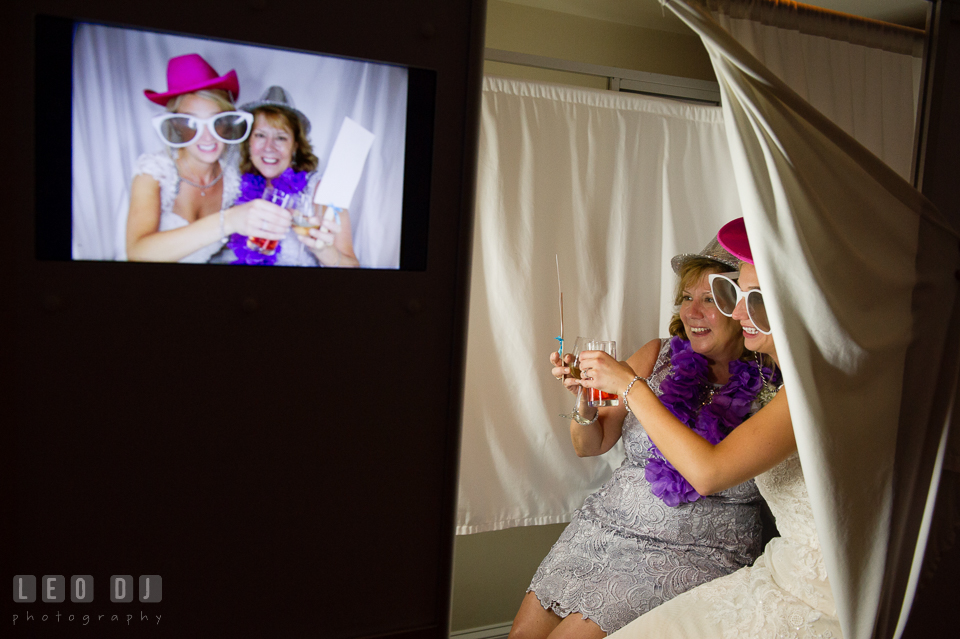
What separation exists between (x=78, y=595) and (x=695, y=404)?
4.86 feet

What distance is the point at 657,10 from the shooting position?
224 cm

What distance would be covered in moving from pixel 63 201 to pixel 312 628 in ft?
2.19

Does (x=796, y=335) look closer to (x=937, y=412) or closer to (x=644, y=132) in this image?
(x=937, y=412)

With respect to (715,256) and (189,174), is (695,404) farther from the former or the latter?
(189,174)

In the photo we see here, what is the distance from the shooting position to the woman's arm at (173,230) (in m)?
0.81

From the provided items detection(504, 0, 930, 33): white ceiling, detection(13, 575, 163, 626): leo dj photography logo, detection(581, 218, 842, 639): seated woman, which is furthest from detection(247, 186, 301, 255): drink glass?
detection(504, 0, 930, 33): white ceiling

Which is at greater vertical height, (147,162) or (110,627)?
(147,162)

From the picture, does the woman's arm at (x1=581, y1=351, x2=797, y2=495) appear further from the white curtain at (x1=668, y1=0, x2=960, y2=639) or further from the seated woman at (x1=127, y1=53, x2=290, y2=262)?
the seated woman at (x1=127, y1=53, x2=290, y2=262)

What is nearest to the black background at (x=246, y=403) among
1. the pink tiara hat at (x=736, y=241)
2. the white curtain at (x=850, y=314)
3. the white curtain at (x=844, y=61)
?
the white curtain at (x=850, y=314)

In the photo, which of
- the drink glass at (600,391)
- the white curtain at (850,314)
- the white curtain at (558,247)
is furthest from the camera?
the white curtain at (558,247)

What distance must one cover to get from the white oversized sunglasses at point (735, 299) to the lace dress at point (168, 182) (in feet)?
3.68

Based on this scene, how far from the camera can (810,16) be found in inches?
57.4

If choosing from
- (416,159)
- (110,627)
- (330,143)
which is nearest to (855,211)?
(416,159)

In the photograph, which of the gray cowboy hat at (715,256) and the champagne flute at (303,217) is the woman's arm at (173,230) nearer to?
the champagne flute at (303,217)
